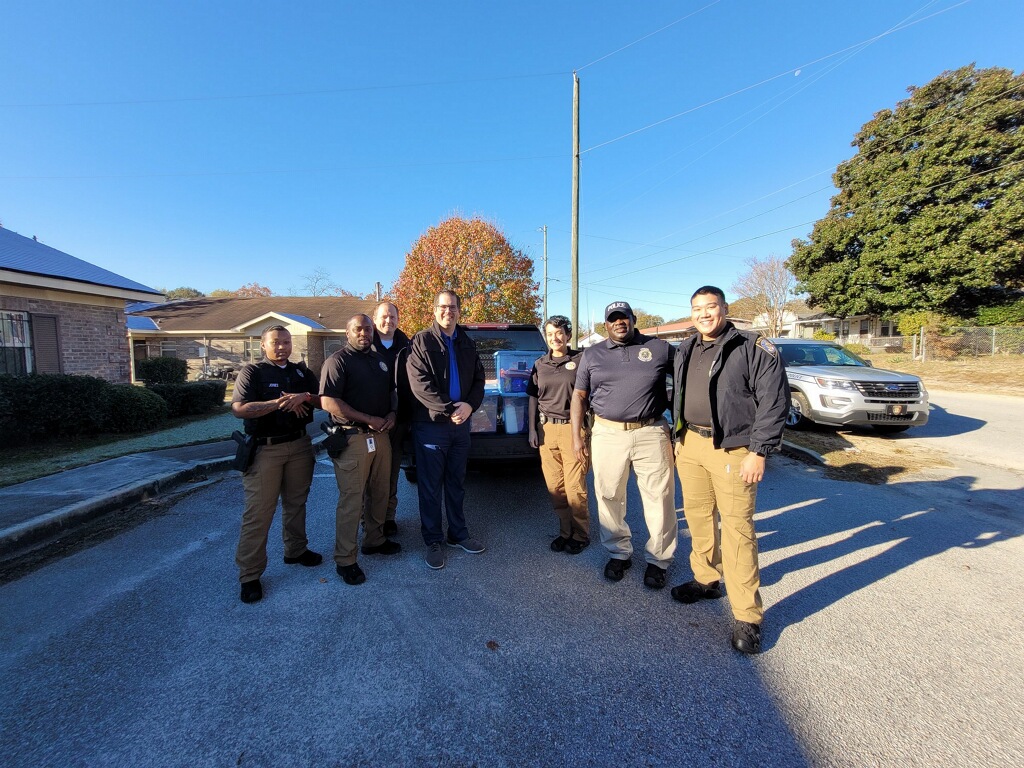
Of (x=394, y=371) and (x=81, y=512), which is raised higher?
(x=394, y=371)

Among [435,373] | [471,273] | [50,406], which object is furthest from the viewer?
[471,273]

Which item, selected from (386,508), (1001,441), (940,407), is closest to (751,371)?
(386,508)

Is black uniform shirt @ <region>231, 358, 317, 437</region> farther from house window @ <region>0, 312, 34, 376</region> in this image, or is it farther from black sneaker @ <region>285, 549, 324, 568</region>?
house window @ <region>0, 312, 34, 376</region>

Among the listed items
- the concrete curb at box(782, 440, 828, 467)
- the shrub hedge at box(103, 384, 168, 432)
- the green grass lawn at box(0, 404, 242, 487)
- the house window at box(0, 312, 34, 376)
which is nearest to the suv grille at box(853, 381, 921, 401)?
the concrete curb at box(782, 440, 828, 467)

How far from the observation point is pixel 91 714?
2.03 meters

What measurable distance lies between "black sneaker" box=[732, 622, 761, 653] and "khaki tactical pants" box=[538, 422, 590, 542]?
4.32ft

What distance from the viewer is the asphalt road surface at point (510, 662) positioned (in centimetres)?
186

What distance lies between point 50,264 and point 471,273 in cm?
1233

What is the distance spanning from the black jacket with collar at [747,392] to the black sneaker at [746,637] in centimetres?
97

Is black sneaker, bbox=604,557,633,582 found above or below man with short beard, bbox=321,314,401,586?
below

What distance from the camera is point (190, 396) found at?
35.3ft

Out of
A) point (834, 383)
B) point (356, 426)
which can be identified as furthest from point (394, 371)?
point (834, 383)

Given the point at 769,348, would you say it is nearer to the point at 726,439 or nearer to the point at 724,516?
the point at 726,439

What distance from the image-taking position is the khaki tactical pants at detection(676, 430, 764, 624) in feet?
8.32
